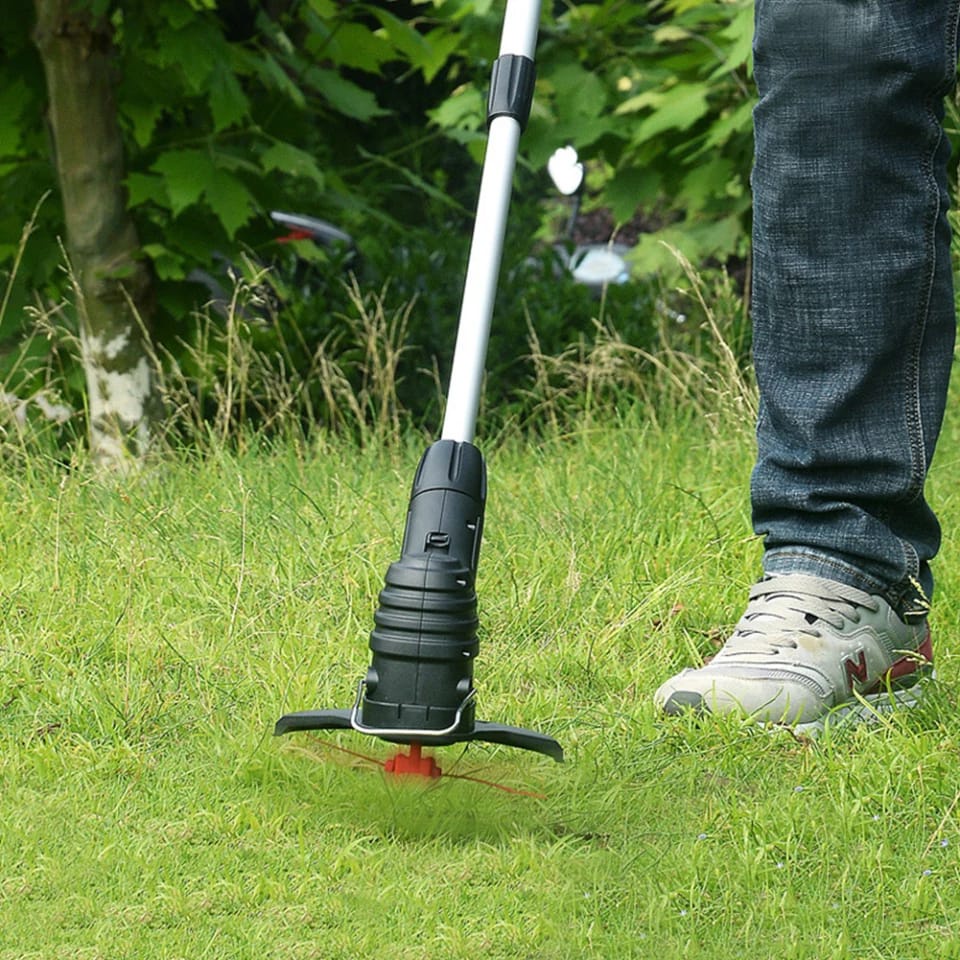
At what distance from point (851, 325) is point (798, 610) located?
0.44 m

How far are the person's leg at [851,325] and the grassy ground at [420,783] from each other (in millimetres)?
176

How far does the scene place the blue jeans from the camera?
2178 millimetres

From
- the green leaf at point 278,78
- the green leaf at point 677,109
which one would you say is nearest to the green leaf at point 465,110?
the green leaf at point 677,109

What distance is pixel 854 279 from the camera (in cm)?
224

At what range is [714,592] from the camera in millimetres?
2699

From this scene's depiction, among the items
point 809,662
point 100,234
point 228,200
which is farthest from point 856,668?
point 100,234

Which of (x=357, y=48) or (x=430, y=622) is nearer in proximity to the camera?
(x=430, y=622)

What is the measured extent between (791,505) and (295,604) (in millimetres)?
850

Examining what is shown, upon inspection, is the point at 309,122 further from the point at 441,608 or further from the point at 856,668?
the point at 441,608

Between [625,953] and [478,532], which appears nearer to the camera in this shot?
[625,953]

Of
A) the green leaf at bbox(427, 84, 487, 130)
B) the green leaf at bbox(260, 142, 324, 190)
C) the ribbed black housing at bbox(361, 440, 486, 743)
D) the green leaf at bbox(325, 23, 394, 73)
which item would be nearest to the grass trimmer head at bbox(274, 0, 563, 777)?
the ribbed black housing at bbox(361, 440, 486, 743)

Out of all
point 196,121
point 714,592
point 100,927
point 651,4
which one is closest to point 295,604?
point 714,592

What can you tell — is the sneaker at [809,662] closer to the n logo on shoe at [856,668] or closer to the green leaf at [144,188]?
the n logo on shoe at [856,668]

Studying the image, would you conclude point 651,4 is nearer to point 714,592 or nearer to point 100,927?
point 714,592
